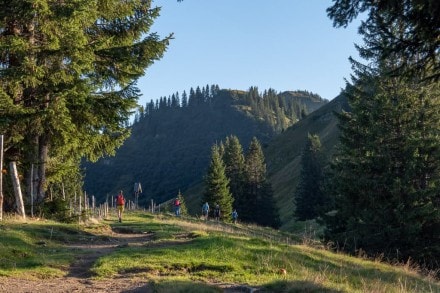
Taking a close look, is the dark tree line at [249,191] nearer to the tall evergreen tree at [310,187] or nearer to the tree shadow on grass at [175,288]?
the tall evergreen tree at [310,187]

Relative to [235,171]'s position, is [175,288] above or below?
below

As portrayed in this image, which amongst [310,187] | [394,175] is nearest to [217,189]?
[310,187]

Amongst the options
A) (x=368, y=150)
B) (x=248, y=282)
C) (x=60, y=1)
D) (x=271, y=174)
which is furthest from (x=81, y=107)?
(x=271, y=174)

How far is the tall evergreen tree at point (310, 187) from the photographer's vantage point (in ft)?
215

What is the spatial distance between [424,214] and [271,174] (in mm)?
101409

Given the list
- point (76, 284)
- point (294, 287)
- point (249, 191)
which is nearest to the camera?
point (294, 287)

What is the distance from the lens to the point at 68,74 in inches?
614

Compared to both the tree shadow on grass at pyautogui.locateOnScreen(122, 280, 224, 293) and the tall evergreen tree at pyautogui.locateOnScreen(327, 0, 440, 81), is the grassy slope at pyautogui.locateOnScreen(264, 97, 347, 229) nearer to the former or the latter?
the tall evergreen tree at pyautogui.locateOnScreen(327, 0, 440, 81)

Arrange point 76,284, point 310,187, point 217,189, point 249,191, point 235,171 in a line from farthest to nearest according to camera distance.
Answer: point 310,187 → point 235,171 → point 249,191 → point 217,189 → point 76,284

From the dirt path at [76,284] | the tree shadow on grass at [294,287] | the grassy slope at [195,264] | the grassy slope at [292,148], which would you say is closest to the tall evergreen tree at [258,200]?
the grassy slope at [292,148]

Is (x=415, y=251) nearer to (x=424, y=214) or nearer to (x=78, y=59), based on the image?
(x=424, y=214)

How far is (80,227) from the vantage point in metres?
14.3

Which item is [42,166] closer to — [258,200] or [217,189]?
[217,189]

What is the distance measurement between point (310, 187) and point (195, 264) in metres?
60.1
